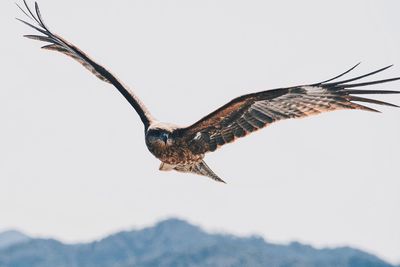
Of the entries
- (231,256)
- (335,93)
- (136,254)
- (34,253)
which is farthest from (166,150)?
(136,254)

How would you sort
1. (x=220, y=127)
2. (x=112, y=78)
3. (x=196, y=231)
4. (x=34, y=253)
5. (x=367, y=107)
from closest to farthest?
(x=367, y=107) < (x=220, y=127) < (x=112, y=78) < (x=34, y=253) < (x=196, y=231)

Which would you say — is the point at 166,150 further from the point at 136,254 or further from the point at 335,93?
the point at 136,254

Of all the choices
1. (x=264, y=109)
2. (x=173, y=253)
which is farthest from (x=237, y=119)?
(x=173, y=253)

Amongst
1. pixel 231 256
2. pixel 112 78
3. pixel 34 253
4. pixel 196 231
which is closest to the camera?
pixel 112 78

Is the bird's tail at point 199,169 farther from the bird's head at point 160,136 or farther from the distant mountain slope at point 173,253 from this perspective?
the distant mountain slope at point 173,253

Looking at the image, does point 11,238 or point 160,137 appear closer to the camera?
point 160,137

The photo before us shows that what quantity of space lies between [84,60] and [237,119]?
366cm

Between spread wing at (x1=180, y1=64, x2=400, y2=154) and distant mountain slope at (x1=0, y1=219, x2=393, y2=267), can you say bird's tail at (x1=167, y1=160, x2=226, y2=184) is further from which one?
distant mountain slope at (x1=0, y1=219, x2=393, y2=267)

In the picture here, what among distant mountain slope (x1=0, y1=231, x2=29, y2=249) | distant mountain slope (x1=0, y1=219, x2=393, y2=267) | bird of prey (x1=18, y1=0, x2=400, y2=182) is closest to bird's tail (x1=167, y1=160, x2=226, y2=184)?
bird of prey (x1=18, y1=0, x2=400, y2=182)

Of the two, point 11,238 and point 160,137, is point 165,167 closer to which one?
point 160,137

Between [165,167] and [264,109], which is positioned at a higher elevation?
[264,109]

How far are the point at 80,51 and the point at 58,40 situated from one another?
16.4 inches

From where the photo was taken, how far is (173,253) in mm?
81688

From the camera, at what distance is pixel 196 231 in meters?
87.4
